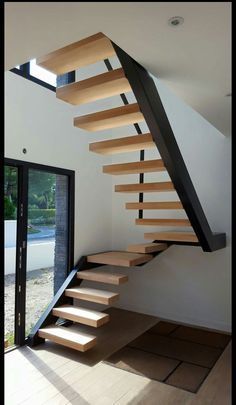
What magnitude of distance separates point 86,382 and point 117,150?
2183mm

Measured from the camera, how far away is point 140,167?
300 centimetres

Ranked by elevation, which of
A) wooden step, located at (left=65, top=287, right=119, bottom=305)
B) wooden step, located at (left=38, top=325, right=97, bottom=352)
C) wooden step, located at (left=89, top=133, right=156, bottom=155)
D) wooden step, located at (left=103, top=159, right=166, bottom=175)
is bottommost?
wooden step, located at (left=38, top=325, right=97, bottom=352)

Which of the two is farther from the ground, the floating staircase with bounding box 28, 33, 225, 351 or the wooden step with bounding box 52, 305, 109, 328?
the floating staircase with bounding box 28, 33, 225, 351

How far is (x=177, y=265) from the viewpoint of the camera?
4488 millimetres

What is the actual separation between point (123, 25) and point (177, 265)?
11.7 feet

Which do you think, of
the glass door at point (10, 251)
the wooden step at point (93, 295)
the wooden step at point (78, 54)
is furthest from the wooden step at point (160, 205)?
the wooden step at point (78, 54)

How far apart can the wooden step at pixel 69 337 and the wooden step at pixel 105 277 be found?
62cm

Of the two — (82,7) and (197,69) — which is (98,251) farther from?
(82,7)

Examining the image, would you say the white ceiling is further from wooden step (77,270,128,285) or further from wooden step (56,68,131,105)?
wooden step (77,270,128,285)

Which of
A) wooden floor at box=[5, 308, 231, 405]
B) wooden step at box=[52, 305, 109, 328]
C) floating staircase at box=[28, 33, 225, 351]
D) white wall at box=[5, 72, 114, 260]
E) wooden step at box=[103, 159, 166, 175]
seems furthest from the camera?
white wall at box=[5, 72, 114, 260]

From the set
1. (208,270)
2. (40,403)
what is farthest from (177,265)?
(40,403)

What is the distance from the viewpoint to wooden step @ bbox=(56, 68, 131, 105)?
2.15 metres

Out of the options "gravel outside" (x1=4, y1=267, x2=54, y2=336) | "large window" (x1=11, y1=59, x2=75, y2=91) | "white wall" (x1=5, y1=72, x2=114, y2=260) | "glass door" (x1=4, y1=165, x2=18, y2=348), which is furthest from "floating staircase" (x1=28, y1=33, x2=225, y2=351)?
"large window" (x1=11, y1=59, x2=75, y2=91)

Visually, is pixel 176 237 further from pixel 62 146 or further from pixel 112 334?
pixel 62 146
